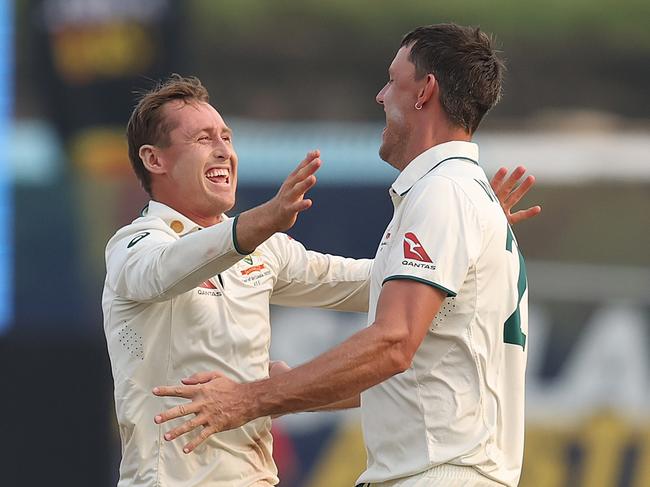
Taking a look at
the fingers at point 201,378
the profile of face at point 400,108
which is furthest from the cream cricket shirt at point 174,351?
the profile of face at point 400,108

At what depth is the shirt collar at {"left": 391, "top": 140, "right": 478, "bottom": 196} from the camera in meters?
4.02

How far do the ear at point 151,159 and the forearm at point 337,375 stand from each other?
1047mm

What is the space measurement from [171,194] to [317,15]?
672cm

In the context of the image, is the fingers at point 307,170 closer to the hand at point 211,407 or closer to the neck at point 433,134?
the neck at point 433,134

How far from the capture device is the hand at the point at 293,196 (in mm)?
3783

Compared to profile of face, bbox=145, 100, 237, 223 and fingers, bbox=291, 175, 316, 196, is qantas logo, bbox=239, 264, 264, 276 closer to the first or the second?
profile of face, bbox=145, 100, 237, 223

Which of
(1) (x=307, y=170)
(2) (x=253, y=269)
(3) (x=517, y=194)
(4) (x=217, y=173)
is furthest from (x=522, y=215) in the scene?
(1) (x=307, y=170)

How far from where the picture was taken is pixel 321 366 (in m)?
3.70

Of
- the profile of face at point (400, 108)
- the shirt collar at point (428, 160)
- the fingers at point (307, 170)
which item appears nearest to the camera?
the fingers at point (307, 170)

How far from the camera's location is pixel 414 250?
3.75m

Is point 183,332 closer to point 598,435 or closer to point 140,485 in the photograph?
point 140,485

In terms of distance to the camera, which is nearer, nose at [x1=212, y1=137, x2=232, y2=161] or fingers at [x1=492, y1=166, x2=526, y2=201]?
nose at [x1=212, y1=137, x2=232, y2=161]

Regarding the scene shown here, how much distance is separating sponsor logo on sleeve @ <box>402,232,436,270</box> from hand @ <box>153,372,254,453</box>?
56 centimetres

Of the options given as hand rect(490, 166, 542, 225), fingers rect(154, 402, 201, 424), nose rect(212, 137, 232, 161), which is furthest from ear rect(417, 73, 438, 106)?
fingers rect(154, 402, 201, 424)
